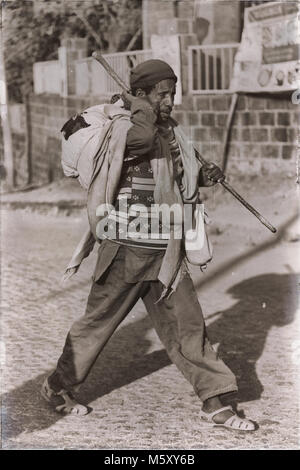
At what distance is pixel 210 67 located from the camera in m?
15.4

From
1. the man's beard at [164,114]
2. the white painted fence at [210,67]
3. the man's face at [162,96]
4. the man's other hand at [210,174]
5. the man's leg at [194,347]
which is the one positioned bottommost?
the man's leg at [194,347]

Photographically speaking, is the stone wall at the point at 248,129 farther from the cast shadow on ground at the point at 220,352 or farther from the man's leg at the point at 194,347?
the man's leg at the point at 194,347

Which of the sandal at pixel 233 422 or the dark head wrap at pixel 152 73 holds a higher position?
the dark head wrap at pixel 152 73

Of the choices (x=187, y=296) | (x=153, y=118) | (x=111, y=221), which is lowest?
(x=187, y=296)

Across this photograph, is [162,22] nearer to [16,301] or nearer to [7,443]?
[16,301]

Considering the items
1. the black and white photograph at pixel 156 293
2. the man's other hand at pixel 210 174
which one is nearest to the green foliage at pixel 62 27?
the black and white photograph at pixel 156 293

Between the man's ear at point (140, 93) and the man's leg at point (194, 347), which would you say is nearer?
the man's ear at point (140, 93)

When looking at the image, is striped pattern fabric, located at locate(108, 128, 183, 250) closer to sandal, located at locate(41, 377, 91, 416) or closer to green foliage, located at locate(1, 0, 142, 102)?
sandal, located at locate(41, 377, 91, 416)

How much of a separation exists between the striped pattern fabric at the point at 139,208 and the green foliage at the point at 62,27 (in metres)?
15.4

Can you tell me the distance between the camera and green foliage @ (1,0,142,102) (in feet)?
67.3

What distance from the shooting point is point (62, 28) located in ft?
68.9

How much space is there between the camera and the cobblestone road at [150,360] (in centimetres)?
520

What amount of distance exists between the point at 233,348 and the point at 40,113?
14.0 meters

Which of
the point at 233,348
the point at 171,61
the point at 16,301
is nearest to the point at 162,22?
the point at 171,61
